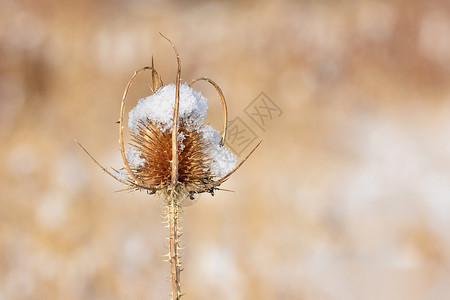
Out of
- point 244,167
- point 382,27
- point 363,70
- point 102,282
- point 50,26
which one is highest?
point 50,26

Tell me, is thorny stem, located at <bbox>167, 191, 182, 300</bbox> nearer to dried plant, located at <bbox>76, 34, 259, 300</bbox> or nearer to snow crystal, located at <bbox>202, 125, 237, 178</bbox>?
dried plant, located at <bbox>76, 34, 259, 300</bbox>

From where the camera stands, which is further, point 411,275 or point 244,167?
point 244,167

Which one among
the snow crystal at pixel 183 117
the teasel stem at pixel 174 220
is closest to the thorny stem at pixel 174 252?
the teasel stem at pixel 174 220

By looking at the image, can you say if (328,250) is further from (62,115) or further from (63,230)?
(62,115)

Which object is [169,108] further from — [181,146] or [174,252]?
[174,252]

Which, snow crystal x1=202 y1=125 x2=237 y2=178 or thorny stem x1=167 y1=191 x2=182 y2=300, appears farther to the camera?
snow crystal x1=202 y1=125 x2=237 y2=178

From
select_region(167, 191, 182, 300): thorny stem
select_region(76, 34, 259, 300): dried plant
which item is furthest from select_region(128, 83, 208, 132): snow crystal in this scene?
select_region(167, 191, 182, 300): thorny stem

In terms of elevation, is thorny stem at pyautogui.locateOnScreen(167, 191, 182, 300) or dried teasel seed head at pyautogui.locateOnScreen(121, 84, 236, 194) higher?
dried teasel seed head at pyautogui.locateOnScreen(121, 84, 236, 194)

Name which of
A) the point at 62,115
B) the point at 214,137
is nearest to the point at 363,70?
the point at 62,115
